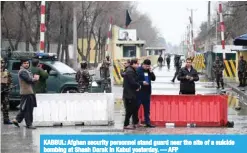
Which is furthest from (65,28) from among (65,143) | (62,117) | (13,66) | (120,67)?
(65,143)

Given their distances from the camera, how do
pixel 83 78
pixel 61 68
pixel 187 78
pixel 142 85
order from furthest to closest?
1. pixel 61 68
2. pixel 83 78
3. pixel 187 78
4. pixel 142 85

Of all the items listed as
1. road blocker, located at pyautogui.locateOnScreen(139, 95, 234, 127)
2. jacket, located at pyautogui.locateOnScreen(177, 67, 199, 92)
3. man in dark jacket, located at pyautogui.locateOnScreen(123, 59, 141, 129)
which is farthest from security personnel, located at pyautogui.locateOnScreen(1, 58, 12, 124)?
jacket, located at pyautogui.locateOnScreen(177, 67, 199, 92)

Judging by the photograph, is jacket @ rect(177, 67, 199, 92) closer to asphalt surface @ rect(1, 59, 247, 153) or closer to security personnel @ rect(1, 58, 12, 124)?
asphalt surface @ rect(1, 59, 247, 153)

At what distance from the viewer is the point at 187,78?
14422 mm

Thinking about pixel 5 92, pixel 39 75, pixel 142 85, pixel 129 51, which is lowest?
pixel 5 92

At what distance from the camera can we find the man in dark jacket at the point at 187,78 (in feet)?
47.4

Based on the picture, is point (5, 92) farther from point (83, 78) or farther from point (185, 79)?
point (185, 79)

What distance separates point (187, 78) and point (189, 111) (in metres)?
0.84

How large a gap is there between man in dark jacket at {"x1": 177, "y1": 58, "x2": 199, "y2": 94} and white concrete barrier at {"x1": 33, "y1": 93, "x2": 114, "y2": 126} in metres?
1.93

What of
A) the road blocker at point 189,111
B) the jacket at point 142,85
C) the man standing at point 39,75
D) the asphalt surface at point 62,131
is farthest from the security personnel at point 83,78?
the jacket at point 142,85

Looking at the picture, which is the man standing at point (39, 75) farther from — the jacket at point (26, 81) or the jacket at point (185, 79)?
the jacket at point (185, 79)

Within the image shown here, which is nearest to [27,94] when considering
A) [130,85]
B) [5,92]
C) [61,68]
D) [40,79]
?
[5,92]

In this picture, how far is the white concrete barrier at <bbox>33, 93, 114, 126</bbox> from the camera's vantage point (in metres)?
14.6

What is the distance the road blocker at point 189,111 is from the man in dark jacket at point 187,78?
480mm
